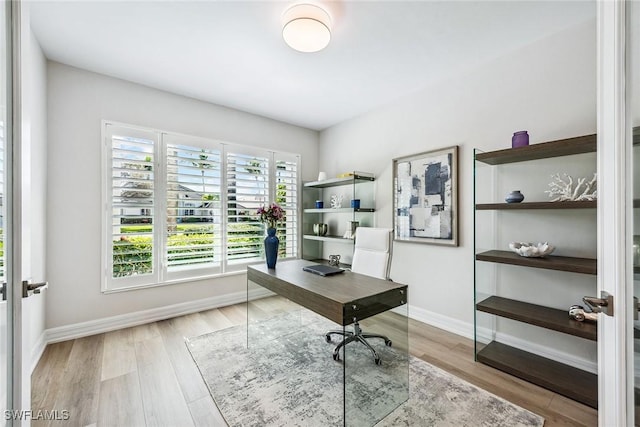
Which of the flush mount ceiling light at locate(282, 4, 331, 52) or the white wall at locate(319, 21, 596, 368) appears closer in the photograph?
the flush mount ceiling light at locate(282, 4, 331, 52)

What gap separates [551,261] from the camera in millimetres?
1905

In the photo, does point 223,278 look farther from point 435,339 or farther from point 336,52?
point 336,52

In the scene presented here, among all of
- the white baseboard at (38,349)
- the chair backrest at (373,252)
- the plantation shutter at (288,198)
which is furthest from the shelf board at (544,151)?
the white baseboard at (38,349)

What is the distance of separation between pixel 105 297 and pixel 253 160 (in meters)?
2.33

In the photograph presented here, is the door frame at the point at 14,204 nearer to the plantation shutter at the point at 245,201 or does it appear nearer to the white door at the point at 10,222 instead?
the white door at the point at 10,222

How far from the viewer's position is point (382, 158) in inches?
139

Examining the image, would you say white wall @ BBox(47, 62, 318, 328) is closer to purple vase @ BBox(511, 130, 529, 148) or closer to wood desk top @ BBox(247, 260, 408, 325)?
wood desk top @ BBox(247, 260, 408, 325)

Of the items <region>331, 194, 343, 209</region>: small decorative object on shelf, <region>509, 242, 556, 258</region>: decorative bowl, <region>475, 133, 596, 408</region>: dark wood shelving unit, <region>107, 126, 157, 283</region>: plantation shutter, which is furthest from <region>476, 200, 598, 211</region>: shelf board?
<region>107, 126, 157, 283</region>: plantation shutter

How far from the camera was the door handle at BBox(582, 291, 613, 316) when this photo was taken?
89 cm

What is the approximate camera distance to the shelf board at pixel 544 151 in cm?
179

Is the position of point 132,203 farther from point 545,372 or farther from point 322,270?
point 545,372

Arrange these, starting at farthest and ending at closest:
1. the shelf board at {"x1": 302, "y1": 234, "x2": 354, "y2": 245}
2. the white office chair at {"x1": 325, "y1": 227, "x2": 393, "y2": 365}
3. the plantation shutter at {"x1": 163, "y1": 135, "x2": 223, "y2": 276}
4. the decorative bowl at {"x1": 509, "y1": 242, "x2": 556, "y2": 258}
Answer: the shelf board at {"x1": 302, "y1": 234, "x2": 354, "y2": 245}, the plantation shutter at {"x1": 163, "y1": 135, "x2": 223, "y2": 276}, the white office chair at {"x1": 325, "y1": 227, "x2": 393, "y2": 365}, the decorative bowl at {"x1": 509, "y1": 242, "x2": 556, "y2": 258}

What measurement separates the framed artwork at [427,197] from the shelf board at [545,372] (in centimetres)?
101

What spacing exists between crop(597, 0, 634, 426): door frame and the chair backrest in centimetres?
153
